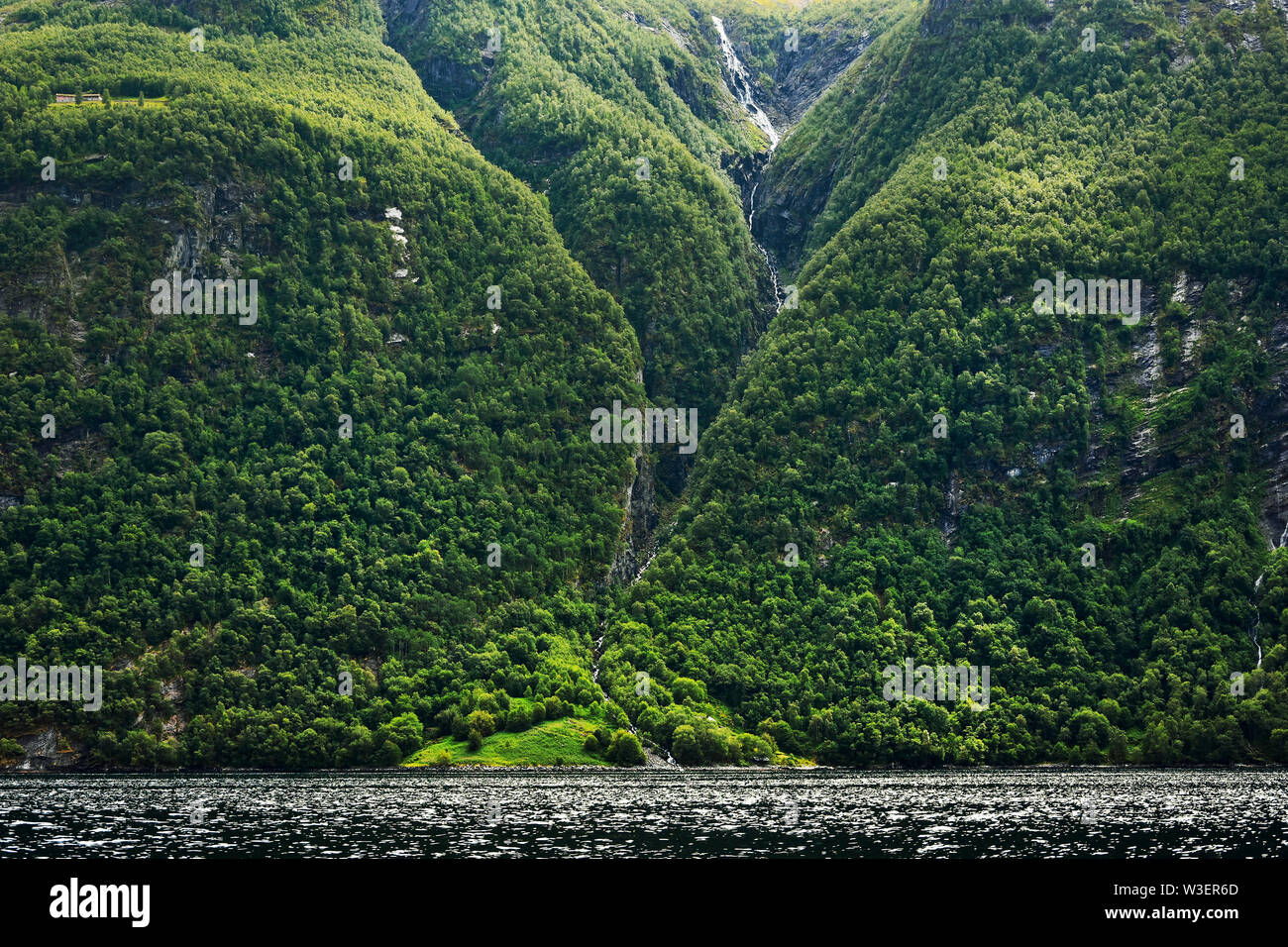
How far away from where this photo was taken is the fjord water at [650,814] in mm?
90688

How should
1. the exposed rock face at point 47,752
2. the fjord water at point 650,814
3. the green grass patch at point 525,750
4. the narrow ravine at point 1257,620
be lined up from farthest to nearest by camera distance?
1. the narrow ravine at point 1257,620
2. the green grass patch at point 525,750
3. the exposed rock face at point 47,752
4. the fjord water at point 650,814

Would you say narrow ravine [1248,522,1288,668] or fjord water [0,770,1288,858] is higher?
narrow ravine [1248,522,1288,668]

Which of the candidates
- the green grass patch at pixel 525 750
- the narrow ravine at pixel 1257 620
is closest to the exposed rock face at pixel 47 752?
the green grass patch at pixel 525 750

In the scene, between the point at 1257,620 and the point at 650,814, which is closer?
the point at 650,814

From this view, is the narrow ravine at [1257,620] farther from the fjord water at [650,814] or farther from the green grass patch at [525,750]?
the green grass patch at [525,750]

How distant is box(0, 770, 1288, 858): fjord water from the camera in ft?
298

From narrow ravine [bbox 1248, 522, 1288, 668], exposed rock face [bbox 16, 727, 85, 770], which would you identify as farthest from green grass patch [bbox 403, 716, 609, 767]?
narrow ravine [bbox 1248, 522, 1288, 668]

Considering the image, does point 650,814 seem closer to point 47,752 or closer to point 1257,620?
point 47,752

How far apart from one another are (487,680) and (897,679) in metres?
58.5

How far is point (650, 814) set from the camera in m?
115

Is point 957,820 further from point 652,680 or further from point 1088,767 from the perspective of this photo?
point 652,680

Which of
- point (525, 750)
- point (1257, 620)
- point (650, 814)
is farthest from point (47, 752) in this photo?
point (1257, 620)

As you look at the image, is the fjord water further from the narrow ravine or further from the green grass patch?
the narrow ravine
